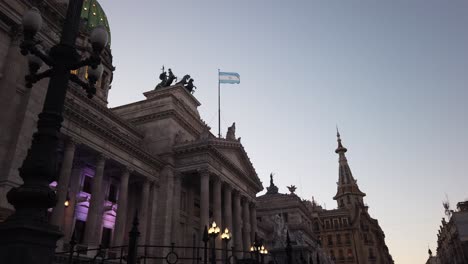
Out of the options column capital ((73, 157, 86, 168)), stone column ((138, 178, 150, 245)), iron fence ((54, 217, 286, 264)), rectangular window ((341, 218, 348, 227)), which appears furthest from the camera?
rectangular window ((341, 218, 348, 227))

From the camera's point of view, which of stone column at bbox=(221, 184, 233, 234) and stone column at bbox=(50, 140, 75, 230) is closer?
stone column at bbox=(50, 140, 75, 230)

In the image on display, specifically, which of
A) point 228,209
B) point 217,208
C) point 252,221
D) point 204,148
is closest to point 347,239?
point 252,221

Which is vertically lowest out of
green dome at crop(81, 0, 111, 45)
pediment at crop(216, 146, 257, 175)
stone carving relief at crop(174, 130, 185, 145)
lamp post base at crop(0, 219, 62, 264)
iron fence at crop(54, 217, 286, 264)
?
lamp post base at crop(0, 219, 62, 264)

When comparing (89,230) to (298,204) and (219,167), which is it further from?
(298,204)

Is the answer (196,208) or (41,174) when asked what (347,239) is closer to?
(196,208)

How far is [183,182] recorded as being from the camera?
1455 inches

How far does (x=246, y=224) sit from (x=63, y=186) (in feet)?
77.4

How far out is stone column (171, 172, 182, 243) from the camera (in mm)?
32597

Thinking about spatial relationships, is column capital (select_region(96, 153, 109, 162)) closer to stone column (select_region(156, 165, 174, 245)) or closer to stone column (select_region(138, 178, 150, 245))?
stone column (select_region(138, 178, 150, 245))

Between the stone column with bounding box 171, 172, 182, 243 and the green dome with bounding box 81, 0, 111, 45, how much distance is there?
24888mm

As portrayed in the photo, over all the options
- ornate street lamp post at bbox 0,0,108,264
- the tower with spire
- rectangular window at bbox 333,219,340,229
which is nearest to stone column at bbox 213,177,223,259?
ornate street lamp post at bbox 0,0,108,264

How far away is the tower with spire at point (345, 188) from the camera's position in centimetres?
10669

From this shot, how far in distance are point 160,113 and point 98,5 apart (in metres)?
24.2

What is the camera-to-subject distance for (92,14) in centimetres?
4859
